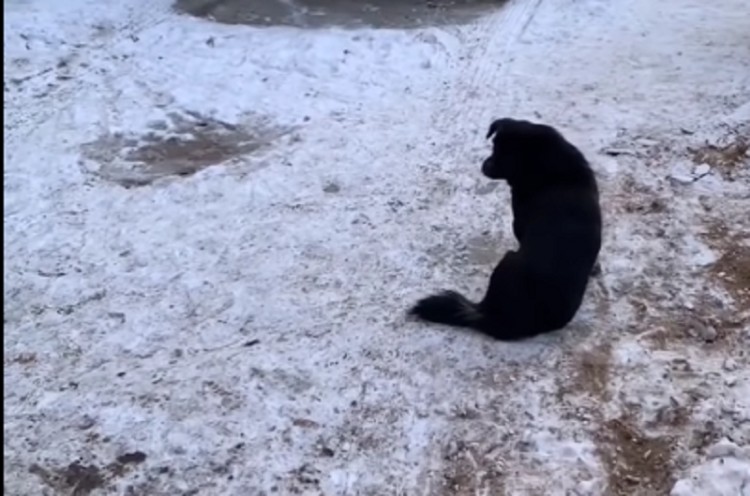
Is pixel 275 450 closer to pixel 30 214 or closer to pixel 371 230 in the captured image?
pixel 371 230

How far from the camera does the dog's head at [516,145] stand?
16.1 feet

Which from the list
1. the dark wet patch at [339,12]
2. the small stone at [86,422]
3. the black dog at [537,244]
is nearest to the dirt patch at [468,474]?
the black dog at [537,244]

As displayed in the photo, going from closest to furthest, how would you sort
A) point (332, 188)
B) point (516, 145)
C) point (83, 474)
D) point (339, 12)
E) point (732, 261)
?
point (83, 474) → point (516, 145) → point (732, 261) → point (332, 188) → point (339, 12)

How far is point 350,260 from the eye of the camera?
5.30m

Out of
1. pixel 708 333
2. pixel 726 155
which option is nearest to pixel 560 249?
pixel 708 333

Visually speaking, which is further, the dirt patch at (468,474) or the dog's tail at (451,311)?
the dog's tail at (451,311)

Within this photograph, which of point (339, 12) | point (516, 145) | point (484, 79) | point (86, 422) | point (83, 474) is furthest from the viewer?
point (339, 12)

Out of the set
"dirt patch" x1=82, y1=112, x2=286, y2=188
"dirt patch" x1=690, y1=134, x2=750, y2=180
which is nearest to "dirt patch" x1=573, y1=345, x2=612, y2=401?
"dirt patch" x1=690, y1=134, x2=750, y2=180

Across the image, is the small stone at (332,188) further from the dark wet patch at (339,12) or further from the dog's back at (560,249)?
the dark wet patch at (339,12)

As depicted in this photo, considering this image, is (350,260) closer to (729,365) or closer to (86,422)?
(86,422)

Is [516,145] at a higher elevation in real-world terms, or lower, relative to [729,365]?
higher

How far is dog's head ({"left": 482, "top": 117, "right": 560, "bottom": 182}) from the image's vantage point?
491 centimetres

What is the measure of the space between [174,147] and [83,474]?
2.91 meters

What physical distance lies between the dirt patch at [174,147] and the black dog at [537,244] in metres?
1.95
